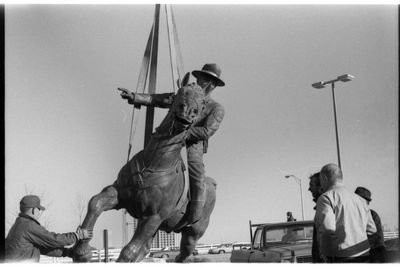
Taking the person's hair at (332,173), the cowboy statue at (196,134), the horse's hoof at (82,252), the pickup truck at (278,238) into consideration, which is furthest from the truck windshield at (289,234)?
the horse's hoof at (82,252)

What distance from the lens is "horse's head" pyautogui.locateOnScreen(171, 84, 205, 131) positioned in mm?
4371

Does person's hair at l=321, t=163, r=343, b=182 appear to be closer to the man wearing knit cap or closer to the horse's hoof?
the man wearing knit cap

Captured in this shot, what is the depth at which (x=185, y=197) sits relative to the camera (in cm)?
481

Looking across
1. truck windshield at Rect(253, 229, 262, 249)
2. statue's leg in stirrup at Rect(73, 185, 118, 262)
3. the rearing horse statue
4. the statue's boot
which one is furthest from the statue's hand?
truck windshield at Rect(253, 229, 262, 249)

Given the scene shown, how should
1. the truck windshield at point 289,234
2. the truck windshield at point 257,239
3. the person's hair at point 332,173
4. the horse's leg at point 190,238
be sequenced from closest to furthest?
the person's hair at point 332,173
the horse's leg at point 190,238
the truck windshield at point 289,234
the truck windshield at point 257,239

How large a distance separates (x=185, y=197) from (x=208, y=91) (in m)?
1.18

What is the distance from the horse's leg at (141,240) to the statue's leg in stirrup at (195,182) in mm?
430

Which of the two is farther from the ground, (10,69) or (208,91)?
(10,69)

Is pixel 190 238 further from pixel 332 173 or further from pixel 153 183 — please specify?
pixel 332 173

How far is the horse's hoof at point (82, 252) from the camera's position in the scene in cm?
422

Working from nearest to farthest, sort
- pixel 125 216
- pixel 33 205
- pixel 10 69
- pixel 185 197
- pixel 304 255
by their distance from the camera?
1. pixel 33 205
2. pixel 185 197
3. pixel 125 216
4. pixel 10 69
5. pixel 304 255

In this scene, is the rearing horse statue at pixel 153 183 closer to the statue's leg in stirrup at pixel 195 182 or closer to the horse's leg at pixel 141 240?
the horse's leg at pixel 141 240
